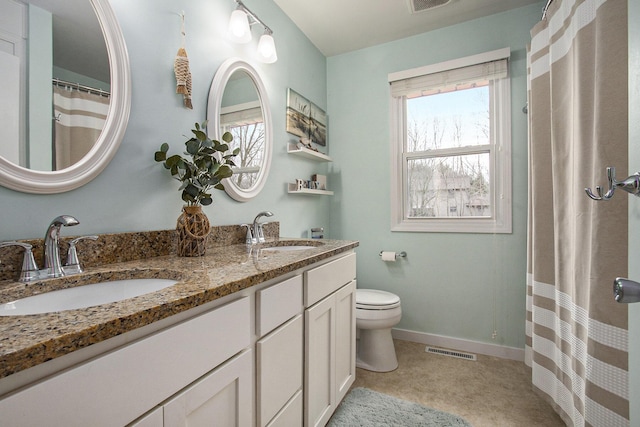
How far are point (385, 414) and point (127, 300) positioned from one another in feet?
4.86

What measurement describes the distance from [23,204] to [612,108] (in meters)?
1.91

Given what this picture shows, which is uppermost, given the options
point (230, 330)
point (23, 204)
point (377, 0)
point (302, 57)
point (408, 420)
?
point (377, 0)

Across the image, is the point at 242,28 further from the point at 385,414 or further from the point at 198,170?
the point at 385,414

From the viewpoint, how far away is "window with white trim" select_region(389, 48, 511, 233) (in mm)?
2217

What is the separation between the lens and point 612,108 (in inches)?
41.8

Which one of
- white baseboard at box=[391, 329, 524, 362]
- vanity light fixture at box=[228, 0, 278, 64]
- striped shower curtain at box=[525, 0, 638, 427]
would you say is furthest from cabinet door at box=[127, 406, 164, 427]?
white baseboard at box=[391, 329, 524, 362]

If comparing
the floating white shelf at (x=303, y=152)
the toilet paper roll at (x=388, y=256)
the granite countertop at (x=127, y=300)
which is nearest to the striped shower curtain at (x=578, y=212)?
the toilet paper roll at (x=388, y=256)

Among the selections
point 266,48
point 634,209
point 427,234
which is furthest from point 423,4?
point 634,209

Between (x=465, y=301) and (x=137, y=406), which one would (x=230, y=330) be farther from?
(x=465, y=301)

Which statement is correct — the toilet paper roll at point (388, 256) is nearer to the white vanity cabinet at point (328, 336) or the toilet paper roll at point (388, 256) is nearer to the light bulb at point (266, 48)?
the white vanity cabinet at point (328, 336)

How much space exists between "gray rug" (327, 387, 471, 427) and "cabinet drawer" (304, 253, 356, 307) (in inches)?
26.6

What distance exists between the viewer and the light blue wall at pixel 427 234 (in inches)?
85.6

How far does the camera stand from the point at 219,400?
2.61 ft

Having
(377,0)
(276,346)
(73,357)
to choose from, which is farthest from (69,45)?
(377,0)
